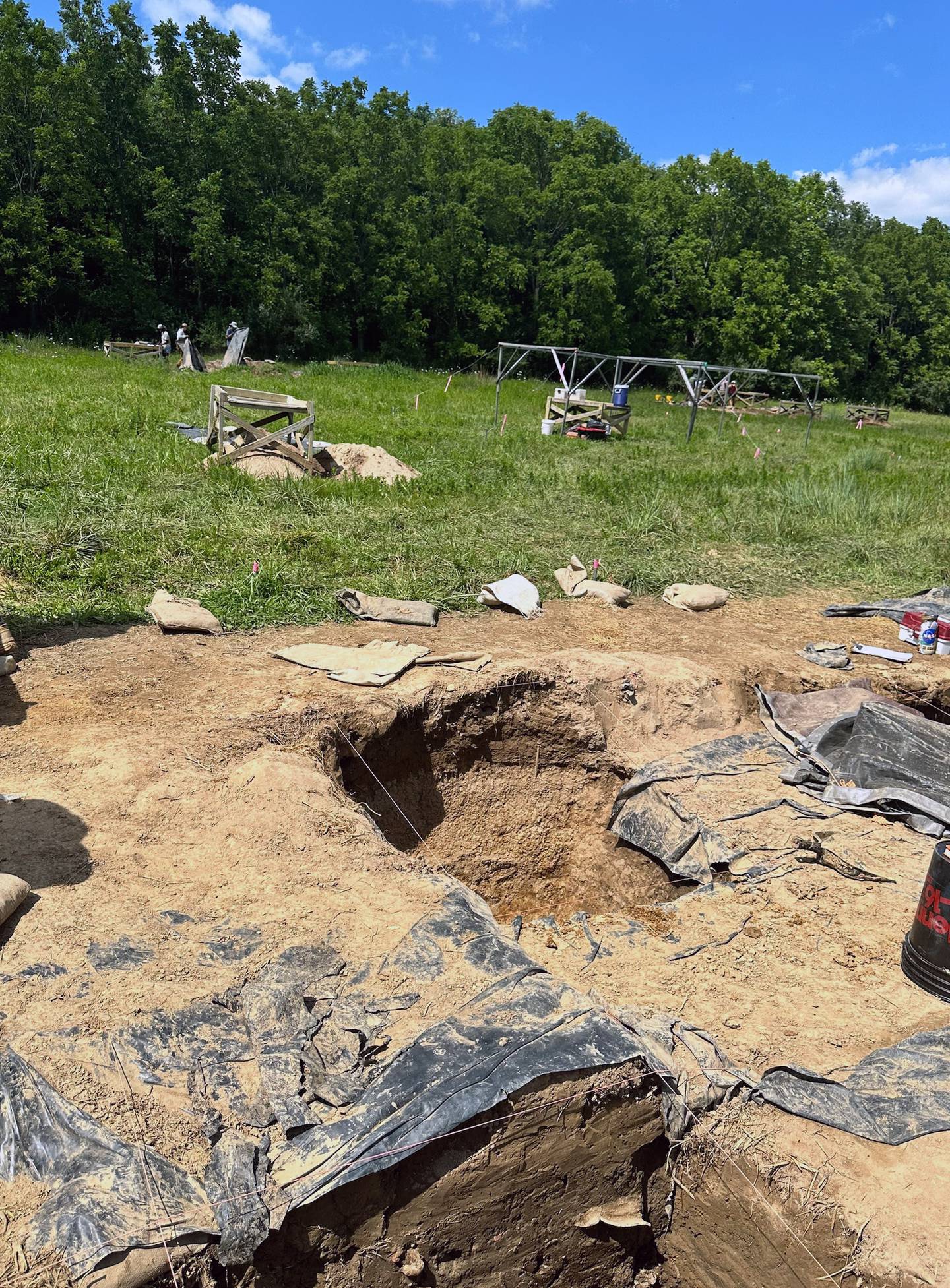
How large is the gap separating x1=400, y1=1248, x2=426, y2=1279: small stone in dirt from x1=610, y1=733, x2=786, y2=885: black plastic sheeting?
267 centimetres

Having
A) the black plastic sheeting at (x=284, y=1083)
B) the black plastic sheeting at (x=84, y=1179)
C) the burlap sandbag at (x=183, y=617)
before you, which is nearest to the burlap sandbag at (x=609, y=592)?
the burlap sandbag at (x=183, y=617)

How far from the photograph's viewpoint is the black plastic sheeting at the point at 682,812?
5.19m

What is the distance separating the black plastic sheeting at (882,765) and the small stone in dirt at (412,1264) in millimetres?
3636

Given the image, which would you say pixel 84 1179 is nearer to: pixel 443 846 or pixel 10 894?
pixel 10 894

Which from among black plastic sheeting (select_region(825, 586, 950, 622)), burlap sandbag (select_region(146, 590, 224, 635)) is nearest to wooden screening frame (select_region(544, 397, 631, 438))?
black plastic sheeting (select_region(825, 586, 950, 622))

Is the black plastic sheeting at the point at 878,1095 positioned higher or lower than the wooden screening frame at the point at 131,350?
lower

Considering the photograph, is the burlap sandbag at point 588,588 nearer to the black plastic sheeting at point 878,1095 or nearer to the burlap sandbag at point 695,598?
the burlap sandbag at point 695,598

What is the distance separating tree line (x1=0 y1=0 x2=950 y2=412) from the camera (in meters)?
26.7

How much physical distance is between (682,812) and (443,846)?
5.25ft

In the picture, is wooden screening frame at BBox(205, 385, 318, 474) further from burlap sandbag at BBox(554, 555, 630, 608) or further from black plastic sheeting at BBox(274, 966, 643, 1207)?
black plastic sheeting at BBox(274, 966, 643, 1207)

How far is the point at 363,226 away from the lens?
33.3 metres

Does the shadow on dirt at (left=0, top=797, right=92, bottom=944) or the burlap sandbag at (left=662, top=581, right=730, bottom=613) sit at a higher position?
the burlap sandbag at (left=662, top=581, right=730, bottom=613)

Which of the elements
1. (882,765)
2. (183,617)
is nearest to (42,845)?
(183,617)

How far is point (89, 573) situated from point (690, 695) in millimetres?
5044
